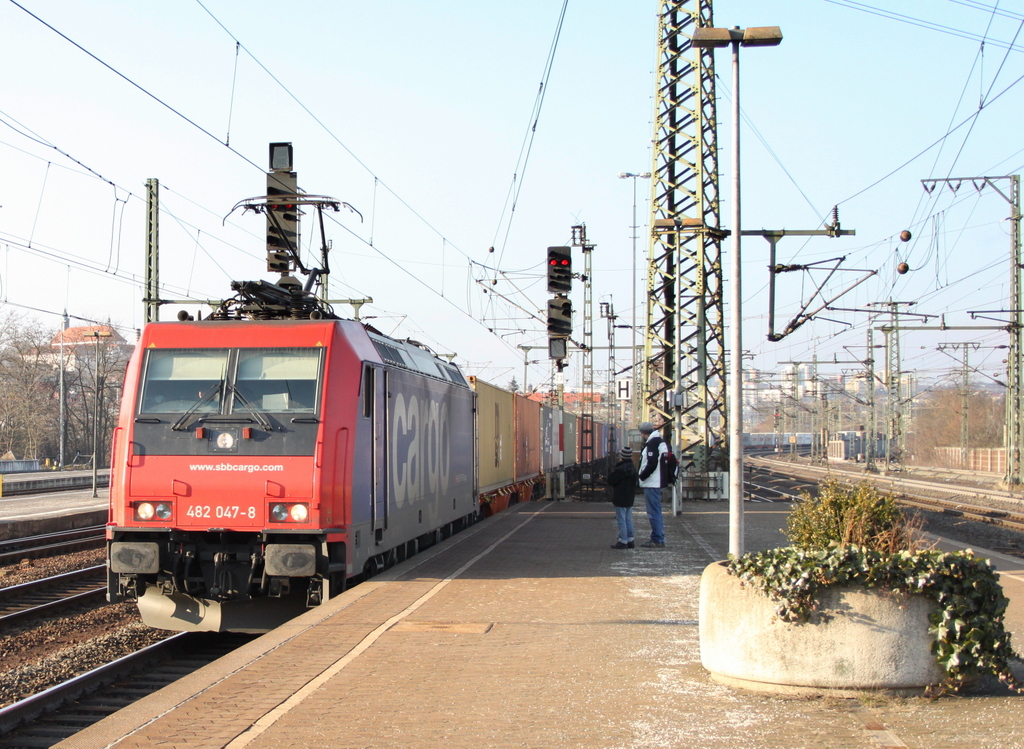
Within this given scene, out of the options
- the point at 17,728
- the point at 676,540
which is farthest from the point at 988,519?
the point at 17,728

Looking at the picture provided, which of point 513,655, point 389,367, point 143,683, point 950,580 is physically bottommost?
point 143,683

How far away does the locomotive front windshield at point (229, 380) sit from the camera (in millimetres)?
10438

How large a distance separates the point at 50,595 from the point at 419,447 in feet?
17.2

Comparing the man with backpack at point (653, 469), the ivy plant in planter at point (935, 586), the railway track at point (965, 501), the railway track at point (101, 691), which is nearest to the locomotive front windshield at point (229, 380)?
the railway track at point (101, 691)

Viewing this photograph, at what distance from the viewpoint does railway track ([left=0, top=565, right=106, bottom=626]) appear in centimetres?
1205

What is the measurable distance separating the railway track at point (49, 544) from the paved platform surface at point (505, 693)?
9.17m

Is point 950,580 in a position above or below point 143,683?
above

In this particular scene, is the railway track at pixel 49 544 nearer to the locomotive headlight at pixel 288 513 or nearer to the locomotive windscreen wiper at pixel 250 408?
the locomotive windscreen wiper at pixel 250 408

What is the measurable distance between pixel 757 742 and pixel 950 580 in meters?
1.78

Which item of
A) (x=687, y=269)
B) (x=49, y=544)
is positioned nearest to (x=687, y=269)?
(x=687, y=269)

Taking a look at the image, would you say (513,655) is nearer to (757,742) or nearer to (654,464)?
(757,742)

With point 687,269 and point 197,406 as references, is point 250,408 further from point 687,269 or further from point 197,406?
point 687,269

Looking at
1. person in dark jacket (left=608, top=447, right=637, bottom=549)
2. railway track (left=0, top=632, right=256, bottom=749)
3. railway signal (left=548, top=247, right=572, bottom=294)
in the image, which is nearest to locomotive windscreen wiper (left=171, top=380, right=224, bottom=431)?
railway track (left=0, top=632, right=256, bottom=749)

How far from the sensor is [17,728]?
24.9 ft
